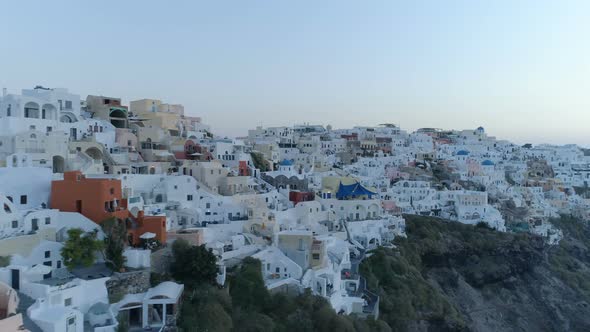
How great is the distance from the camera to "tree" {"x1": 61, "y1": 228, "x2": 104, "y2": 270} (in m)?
19.4

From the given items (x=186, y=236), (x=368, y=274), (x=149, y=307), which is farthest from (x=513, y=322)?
(x=149, y=307)

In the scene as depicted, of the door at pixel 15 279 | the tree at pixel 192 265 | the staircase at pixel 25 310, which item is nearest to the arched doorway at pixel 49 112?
the tree at pixel 192 265

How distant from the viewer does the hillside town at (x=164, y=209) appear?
18828 mm

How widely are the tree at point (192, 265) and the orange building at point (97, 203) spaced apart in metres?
1.47

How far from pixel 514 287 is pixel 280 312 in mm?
28938

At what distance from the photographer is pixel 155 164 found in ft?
107

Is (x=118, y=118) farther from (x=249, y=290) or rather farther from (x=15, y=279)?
(x=15, y=279)

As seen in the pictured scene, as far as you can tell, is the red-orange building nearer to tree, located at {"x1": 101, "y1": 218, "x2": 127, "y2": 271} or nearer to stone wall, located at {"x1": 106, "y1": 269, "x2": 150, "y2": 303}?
tree, located at {"x1": 101, "y1": 218, "x2": 127, "y2": 271}

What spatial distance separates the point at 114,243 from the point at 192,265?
10.6ft

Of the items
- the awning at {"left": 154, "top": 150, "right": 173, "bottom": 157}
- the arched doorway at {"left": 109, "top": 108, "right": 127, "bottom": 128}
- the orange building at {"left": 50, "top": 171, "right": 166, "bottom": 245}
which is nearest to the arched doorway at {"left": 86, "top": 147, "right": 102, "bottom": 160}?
the awning at {"left": 154, "top": 150, "right": 173, "bottom": 157}

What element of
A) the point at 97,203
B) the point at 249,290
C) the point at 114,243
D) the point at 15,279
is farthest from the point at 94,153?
the point at 15,279

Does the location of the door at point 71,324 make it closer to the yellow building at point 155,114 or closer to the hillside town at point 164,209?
the hillside town at point 164,209

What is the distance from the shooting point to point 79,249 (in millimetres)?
19500

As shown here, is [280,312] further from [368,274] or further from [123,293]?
[368,274]
